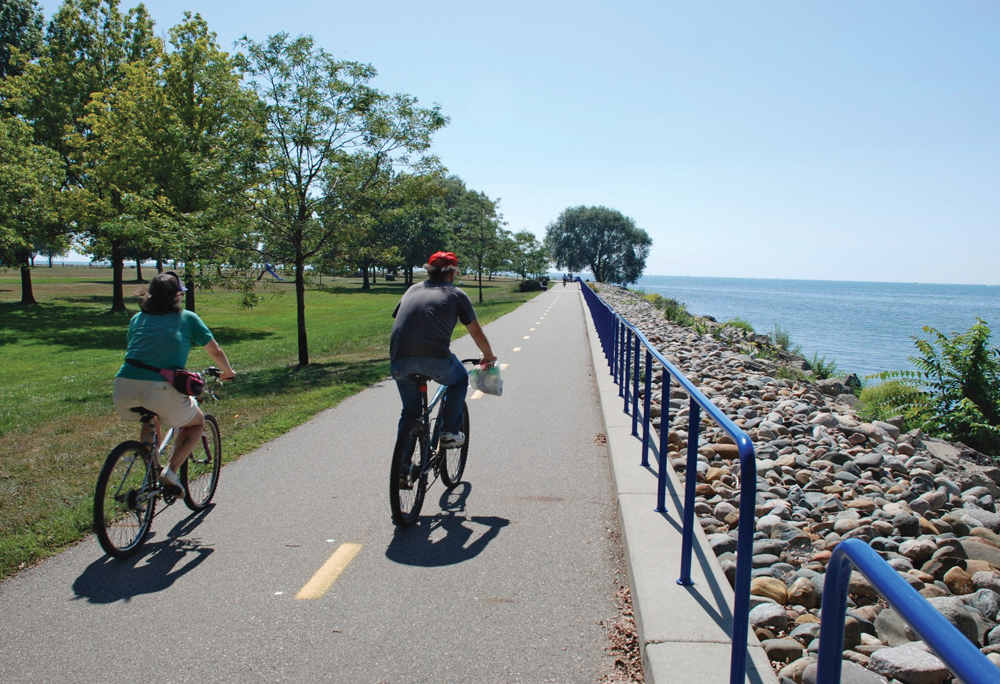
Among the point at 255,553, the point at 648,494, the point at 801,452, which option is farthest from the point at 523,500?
the point at 801,452

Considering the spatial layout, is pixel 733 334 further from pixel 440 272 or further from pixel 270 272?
pixel 440 272

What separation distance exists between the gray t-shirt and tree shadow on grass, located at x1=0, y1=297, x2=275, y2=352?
65.7ft

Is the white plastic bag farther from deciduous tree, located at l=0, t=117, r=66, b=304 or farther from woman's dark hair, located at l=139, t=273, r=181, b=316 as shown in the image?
deciduous tree, located at l=0, t=117, r=66, b=304

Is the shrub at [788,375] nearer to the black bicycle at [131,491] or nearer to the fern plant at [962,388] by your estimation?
the fern plant at [962,388]

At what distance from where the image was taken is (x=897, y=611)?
138cm

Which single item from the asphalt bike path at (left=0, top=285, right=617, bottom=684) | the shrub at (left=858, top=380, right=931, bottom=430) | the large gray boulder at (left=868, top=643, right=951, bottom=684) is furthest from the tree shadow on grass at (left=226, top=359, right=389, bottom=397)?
the large gray boulder at (left=868, top=643, right=951, bottom=684)

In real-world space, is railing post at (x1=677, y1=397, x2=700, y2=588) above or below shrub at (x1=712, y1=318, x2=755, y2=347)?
above

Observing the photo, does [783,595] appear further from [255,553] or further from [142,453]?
[142,453]

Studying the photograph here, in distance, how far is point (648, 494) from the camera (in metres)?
5.24

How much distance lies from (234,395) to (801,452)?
28.4ft

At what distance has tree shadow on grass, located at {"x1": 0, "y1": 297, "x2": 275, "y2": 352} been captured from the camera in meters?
23.6

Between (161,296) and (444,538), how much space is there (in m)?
2.46

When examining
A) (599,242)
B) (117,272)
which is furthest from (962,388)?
(599,242)

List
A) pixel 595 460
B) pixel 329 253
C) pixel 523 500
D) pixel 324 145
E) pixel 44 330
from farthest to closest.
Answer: pixel 44 330, pixel 329 253, pixel 324 145, pixel 595 460, pixel 523 500
